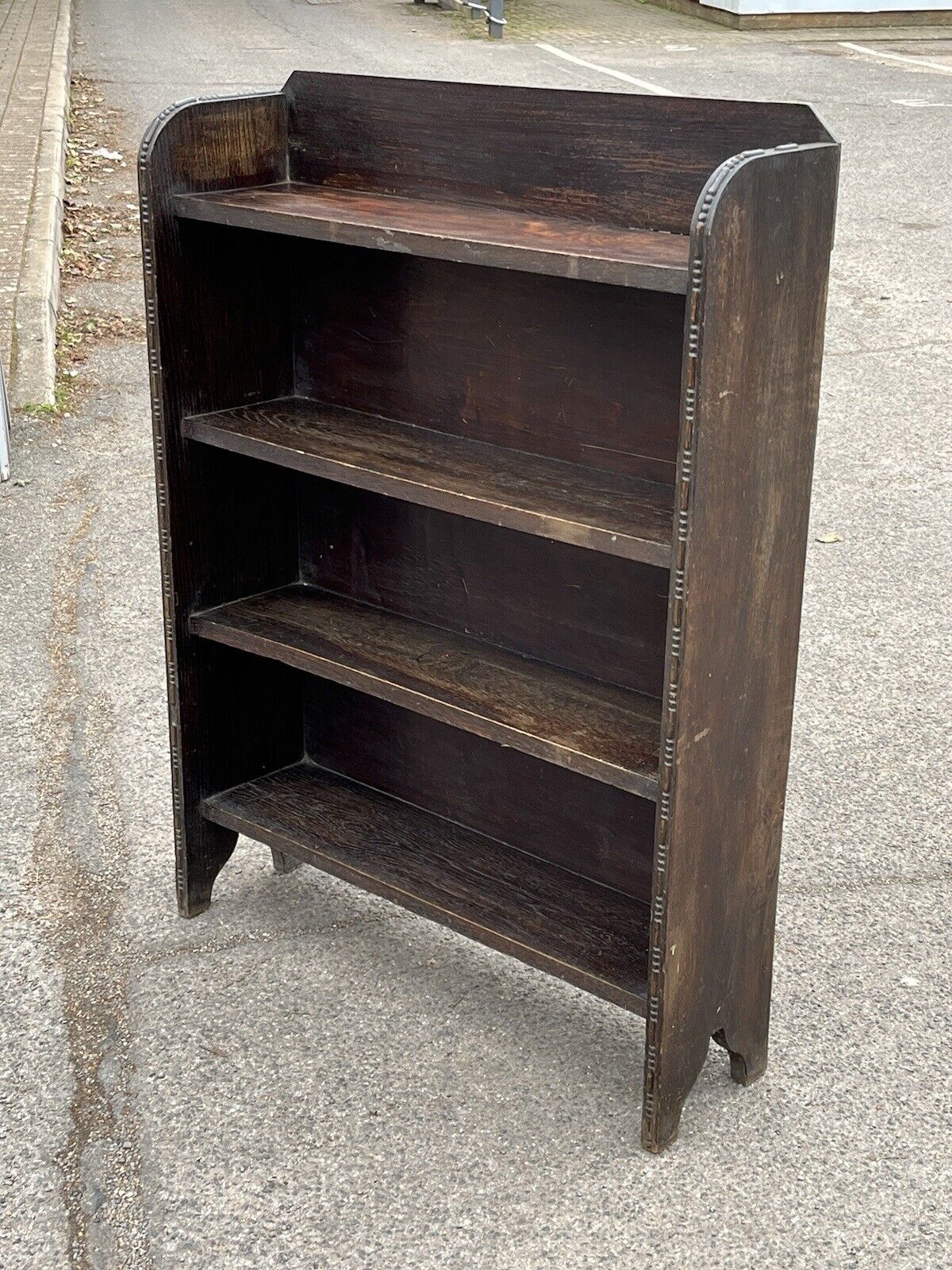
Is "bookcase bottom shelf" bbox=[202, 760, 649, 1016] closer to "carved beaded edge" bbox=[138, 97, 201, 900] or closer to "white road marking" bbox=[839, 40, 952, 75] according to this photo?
"carved beaded edge" bbox=[138, 97, 201, 900]

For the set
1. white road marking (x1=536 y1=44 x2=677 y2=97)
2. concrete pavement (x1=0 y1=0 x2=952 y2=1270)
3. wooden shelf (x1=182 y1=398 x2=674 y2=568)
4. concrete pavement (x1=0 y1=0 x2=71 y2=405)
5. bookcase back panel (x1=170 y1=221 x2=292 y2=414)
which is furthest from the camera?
white road marking (x1=536 y1=44 x2=677 y2=97)

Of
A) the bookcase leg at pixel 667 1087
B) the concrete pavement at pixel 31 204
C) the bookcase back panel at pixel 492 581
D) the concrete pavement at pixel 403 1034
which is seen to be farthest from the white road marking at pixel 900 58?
the bookcase leg at pixel 667 1087

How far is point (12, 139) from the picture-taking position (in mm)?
10031

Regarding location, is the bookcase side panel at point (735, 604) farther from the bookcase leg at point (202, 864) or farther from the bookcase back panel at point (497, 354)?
the bookcase leg at point (202, 864)

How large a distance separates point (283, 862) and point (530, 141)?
164 cm

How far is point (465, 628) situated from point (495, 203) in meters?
0.83

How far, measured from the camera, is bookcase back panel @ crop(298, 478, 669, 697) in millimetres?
2643

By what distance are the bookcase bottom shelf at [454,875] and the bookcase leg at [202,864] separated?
73mm

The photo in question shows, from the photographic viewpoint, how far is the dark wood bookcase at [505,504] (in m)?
2.15

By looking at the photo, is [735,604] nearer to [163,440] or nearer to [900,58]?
[163,440]

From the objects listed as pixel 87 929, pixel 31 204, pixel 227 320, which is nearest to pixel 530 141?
pixel 227 320

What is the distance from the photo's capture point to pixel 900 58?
15727mm

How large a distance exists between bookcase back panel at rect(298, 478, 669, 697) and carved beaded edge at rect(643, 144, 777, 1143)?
17.3 inches

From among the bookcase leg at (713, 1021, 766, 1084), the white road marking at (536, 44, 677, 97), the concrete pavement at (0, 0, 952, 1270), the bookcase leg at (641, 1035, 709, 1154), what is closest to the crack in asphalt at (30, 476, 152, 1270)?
the concrete pavement at (0, 0, 952, 1270)
